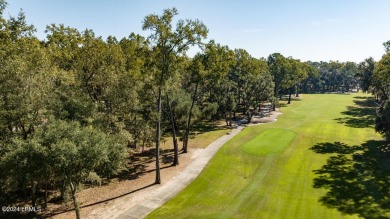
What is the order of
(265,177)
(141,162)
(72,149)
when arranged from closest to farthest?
(72,149) < (265,177) < (141,162)

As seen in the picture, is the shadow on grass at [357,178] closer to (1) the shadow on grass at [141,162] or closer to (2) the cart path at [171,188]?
(2) the cart path at [171,188]

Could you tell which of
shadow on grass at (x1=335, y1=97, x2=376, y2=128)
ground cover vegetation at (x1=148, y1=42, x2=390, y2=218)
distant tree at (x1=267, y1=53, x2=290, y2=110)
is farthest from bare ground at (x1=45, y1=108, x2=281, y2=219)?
distant tree at (x1=267, y1=53, x2=290, y2=110)

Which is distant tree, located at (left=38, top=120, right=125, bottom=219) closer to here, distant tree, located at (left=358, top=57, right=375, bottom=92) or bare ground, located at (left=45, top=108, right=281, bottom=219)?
bare ground, located at (left=45, top=108, right=281, bottom=219)

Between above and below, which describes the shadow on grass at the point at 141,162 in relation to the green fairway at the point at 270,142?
below

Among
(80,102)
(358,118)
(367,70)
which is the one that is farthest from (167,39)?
(367,70)

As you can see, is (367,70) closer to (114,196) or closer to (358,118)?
(358,118)

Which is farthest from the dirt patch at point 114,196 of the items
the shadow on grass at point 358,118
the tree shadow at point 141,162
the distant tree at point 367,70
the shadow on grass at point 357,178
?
the distant tree at point 367,70
